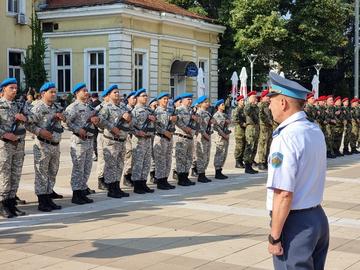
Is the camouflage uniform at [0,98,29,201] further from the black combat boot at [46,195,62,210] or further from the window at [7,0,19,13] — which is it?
the window at [7,0,19,13]

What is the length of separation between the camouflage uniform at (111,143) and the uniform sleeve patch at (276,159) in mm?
6764

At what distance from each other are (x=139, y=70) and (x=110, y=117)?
1995 centimetres

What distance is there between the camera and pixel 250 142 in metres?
14.0

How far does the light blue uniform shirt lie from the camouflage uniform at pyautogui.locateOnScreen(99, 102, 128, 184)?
6.71 metres

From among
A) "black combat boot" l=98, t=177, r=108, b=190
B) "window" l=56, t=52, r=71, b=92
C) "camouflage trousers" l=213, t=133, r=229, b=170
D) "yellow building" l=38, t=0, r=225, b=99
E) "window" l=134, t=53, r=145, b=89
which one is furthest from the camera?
"window" l=56, t=52, r=71, b=92

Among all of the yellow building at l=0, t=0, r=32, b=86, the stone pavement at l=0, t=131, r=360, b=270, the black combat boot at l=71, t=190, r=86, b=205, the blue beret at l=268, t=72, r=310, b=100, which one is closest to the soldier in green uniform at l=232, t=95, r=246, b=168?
the stone pavement at l=0, t=131, r=360, b=270

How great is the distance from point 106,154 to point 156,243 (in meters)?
3.73

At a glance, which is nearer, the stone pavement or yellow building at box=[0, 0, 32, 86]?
the stone pavement

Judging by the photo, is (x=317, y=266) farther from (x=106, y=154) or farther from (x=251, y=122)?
(x=251, y=122)

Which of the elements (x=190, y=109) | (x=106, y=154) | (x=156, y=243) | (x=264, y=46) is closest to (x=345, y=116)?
(x=190, y=109)

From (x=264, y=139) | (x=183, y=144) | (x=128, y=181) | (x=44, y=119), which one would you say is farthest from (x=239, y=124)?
(x=44, y=119)

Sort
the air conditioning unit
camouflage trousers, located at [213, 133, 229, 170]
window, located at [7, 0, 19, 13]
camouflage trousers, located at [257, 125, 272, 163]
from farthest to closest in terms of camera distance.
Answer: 1. window, located at [7, 0, 19, 13]
2. the air conditioning unit
3. camouflage trousers, located at [257, 125, 272, 163]
4. camouflage trousers, located at [213, 133, 229, 170]

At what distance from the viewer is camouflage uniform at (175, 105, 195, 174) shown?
11.8 metres

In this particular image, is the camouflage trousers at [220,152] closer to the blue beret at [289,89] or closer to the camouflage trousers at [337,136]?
the camouflage trousers at [337,136]
